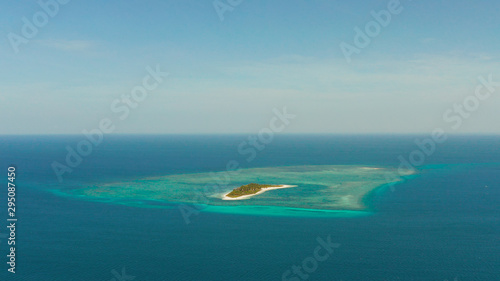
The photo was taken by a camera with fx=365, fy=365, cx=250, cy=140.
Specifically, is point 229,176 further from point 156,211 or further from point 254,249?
point 254,249

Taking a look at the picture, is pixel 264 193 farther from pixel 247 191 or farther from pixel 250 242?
pixel 250 242

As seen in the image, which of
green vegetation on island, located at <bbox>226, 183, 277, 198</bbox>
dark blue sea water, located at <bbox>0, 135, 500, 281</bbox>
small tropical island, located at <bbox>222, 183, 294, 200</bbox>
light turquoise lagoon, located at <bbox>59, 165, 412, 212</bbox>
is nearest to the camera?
dark blue sea water, located at <bbox>0, 135, 500, 281</bbox>

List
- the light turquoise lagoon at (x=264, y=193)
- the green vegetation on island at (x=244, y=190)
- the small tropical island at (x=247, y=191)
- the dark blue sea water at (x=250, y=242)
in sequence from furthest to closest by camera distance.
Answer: the green vegetation on island at (x=244, y=190) → the small tropical island at (x=247, y=191) → the light turquoise lagoon at (x=264, y=193) → the dark blue sea water at (x=250, y=242)

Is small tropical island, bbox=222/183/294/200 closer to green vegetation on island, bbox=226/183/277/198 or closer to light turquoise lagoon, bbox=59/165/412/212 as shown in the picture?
green vegetation on island, bbox=226/183/277/198

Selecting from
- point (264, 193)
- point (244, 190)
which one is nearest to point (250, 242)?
point (244, 190)

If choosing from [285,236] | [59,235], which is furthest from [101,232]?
[285,236]

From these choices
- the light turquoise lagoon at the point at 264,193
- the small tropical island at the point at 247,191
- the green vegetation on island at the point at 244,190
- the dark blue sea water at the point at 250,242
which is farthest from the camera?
the green vegetation on island at the point at 244,190

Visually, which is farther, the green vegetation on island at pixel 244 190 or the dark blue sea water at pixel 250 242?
the green vegetation on island at pixel 244 190

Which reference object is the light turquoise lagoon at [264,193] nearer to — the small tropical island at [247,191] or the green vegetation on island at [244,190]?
the small tropical island at [247,191]

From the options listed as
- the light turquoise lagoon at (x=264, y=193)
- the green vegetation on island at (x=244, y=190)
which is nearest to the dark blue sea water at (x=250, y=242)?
the light turquoise lagoon at (x=264, y=193)

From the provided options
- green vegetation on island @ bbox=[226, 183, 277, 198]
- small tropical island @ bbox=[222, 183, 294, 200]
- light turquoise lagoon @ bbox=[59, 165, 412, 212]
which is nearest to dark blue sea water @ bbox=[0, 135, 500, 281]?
light turquoise lagoon @ bbox=[59, 165, 412, 212]

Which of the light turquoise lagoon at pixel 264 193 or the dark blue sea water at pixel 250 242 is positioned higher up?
the light turquoise lagoon at pixel 264 193
